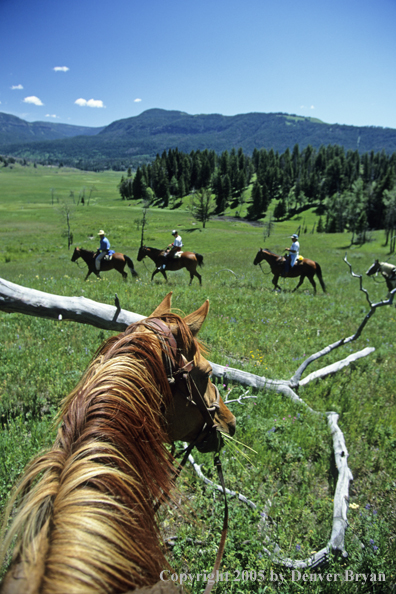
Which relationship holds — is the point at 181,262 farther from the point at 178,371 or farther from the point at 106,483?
the point at 106,483

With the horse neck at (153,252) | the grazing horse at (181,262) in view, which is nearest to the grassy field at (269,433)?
the grazing horse at (181,262)

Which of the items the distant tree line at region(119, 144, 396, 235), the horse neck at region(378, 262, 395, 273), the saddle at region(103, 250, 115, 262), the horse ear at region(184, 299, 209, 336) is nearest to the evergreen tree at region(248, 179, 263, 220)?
the distant tree line at region(119, 144, 396, 235)

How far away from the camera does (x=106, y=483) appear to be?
4.89 feet

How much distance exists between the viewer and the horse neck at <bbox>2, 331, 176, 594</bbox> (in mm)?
1204

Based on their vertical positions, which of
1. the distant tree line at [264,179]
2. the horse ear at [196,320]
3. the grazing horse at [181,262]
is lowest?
the grazing horse at [181,262]

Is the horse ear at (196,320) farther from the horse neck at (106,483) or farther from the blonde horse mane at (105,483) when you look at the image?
the horse neck at (106,483)

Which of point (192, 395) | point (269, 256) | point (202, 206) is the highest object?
point (202, 206)

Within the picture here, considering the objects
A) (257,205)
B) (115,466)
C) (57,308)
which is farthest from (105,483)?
(257,205)

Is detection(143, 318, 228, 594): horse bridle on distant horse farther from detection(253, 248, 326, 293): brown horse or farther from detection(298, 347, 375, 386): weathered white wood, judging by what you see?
detection(253, 248, 326, 293): brown horse

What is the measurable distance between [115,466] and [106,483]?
126 millimetres

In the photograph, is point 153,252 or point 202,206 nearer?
point 153,252

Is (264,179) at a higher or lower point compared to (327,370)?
higher

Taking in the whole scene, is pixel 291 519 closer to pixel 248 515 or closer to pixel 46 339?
pixel 248 515

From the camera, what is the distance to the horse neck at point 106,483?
1.20m
